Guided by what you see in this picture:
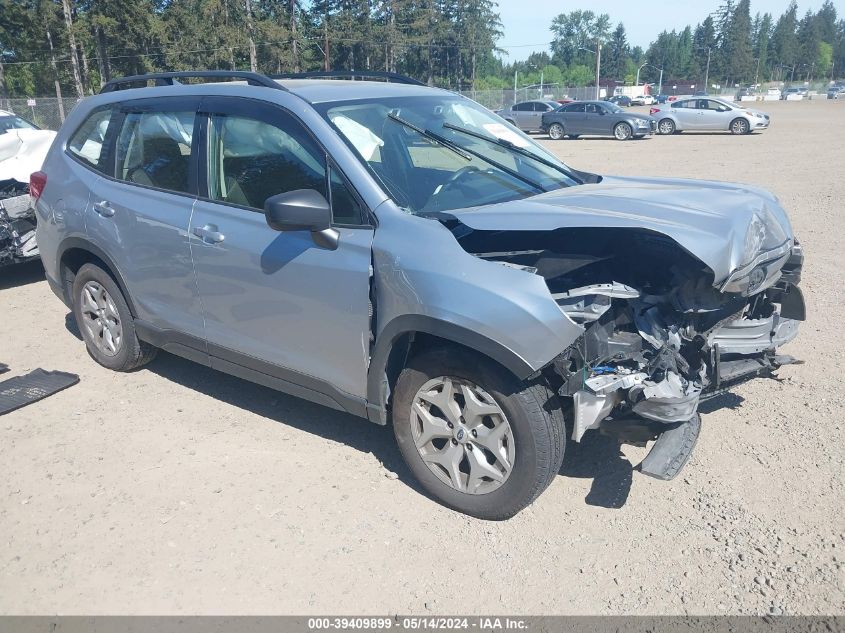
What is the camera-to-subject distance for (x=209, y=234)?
13.2 feet

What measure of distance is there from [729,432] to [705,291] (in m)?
1.26

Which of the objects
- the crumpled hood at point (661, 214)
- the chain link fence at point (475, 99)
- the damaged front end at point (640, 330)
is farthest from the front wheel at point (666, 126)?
the damaged front end at point (640, 330)

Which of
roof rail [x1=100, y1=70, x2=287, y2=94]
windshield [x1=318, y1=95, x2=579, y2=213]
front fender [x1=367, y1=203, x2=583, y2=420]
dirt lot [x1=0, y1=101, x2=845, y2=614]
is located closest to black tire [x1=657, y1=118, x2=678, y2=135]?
dirt lot [x1=0, y1=101, x2=845, y2=614]

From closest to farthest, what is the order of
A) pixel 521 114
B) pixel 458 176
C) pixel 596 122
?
pixel 458 176
pixel 596 122
pixel 521 114

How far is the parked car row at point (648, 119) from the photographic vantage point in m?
28.4

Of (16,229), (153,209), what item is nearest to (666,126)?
(16,229)

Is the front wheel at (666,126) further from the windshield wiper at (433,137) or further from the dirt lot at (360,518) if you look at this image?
the windshield wiper at (433,137)

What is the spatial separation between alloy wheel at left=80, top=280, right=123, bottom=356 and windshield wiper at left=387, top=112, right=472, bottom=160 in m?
2.51

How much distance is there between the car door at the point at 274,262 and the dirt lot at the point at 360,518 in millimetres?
569

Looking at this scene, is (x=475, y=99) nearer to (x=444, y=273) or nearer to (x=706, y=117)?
(x=706, y=117)

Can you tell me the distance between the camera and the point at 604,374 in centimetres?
313

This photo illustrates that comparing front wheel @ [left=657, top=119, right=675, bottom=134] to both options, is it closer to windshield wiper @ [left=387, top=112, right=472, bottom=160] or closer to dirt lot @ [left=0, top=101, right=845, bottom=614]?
dirt lot @ [left=0, top=101, right=845, bottom=614]

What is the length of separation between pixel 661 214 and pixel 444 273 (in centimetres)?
105

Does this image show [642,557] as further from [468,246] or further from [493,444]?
[468,246]
